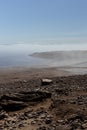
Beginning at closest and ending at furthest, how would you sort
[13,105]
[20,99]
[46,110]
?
[46,110] < [13,105] < [20,99]

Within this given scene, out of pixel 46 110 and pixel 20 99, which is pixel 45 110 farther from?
pixel 20 99

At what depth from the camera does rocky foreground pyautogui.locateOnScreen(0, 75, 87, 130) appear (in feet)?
52.0

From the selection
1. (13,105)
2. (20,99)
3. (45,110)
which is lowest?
(45,110)

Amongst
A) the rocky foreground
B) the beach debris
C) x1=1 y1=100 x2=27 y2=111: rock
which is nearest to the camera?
the rocky foreground

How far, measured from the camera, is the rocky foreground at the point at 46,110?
15.9 m

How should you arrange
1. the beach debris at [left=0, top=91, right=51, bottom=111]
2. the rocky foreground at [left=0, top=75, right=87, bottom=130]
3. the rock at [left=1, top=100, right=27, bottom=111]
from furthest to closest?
the beach debris at [left=0, top=91, right=51, bottom=111], the rock at [left=1, top=100, right=27, bottom=111], the rocky foreground at [left=0, top=75, right=87, bottom=130]

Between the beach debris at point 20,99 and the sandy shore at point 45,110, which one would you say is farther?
the beach debris at point 20,99

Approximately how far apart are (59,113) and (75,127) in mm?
2968

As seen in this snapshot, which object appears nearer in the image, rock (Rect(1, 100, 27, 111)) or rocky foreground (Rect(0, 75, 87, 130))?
rocky foreground (Rect(0, 75, 87, 130))

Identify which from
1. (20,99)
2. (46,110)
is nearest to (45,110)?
(46,110)

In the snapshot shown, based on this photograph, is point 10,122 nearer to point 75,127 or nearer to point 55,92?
point 75,127

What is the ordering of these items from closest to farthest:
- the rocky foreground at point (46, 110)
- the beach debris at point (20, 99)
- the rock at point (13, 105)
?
the rocky foreground at point (46, 110)
the rock at point (13, 105)
the beach debris at point (20, 99)

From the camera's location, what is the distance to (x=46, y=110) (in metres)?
18.8

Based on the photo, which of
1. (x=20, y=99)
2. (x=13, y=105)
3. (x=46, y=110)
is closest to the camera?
(x=46, y=110)
